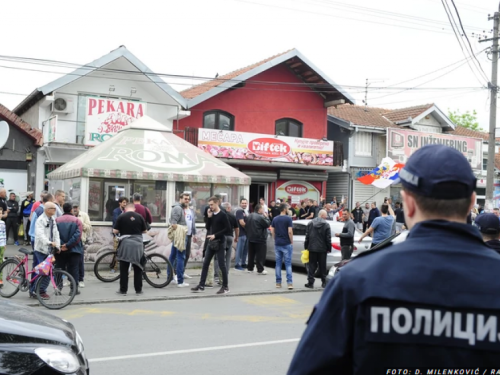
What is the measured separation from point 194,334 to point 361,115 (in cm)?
2588

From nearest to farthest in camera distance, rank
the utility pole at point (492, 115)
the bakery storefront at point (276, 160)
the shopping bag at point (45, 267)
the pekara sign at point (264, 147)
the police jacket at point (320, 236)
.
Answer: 1. the shopping bag at point (45, 267)
2. the police jacket at point (320, 236)
3. the utility pole at point (492, 115)
4. the pekara sign at point (264, 147)
5. the bakery storefront at point (276, 160)

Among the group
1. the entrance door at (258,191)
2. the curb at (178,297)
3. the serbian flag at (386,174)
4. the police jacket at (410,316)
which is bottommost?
the curb at (178,297)

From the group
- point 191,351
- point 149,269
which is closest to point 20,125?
point 149,269

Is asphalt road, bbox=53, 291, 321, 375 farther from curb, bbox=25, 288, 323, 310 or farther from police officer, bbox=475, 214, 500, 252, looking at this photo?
police officer, bbox=475, 214, 500, 252

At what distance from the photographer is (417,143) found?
3067 cm

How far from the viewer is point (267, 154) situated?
2534 centimetres

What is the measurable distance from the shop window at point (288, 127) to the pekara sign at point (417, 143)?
497 cm

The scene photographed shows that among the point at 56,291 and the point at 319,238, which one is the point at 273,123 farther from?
the point at 56,291

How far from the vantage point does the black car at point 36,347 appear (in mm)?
4000

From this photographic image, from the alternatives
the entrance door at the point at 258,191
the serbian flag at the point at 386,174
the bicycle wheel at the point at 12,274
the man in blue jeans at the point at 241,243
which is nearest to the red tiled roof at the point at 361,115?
the serbian flag at the point at 386,174

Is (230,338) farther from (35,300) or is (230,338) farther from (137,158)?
(137,158)

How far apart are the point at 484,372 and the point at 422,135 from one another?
30.6 m

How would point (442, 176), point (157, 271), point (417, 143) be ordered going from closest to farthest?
point (442, 176) → point (157, 271) → point (417, 143)

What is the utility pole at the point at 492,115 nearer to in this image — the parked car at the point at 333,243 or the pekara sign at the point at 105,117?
the parked car at the point at 333,243
